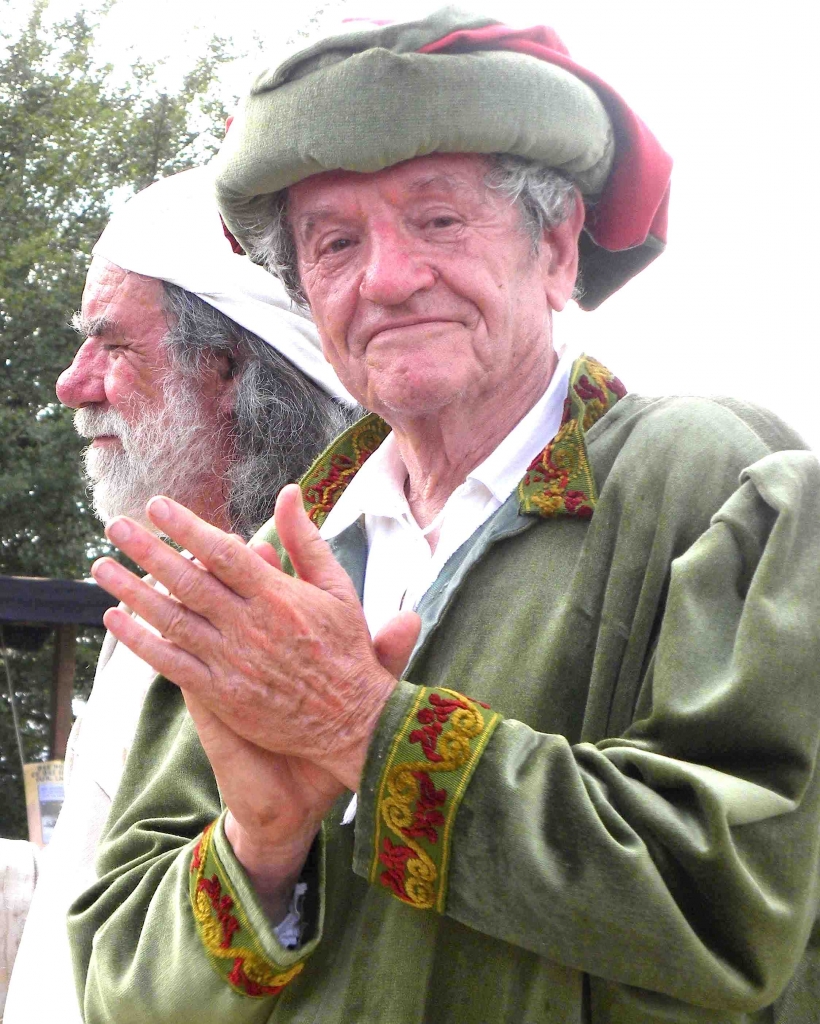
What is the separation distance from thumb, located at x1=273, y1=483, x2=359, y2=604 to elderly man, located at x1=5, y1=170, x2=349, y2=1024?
1687mm

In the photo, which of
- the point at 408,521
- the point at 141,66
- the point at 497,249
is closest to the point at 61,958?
the point at 408,521

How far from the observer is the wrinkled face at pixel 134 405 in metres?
3.40

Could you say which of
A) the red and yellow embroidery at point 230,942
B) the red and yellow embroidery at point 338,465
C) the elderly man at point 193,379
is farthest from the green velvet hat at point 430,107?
the elderly man at point 193,379

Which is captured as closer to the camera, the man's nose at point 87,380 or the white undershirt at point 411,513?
the white undershirt at point 411,513

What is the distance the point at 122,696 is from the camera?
3.14 meters

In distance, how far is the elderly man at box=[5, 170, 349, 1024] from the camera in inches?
134

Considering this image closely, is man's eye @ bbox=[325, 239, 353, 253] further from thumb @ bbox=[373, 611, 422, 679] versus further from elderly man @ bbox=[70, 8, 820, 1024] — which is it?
thumb @ bbox=[373, 611, 422, 679]

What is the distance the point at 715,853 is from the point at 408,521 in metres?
0.90

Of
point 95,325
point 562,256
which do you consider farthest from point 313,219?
point 95,325

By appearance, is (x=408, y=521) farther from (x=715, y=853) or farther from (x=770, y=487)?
(x=715, y=853)

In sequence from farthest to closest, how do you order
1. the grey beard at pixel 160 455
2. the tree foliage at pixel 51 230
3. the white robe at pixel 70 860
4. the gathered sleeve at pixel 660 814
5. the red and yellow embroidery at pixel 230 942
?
the tree foliage at pixel 51 230, the grey beard at pixel 160 455, the white robe at pixel 70 860, the red and yellow embroidery at pixel 230 942, the gathered sleeve at pixel 660 814

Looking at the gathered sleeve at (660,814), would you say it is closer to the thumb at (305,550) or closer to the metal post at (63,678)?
the thumb at (305,550)

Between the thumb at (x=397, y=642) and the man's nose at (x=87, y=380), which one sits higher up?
the thumb at (x=397, y=642)

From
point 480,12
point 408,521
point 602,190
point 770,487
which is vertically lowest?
point 408,521
